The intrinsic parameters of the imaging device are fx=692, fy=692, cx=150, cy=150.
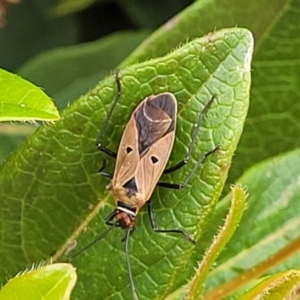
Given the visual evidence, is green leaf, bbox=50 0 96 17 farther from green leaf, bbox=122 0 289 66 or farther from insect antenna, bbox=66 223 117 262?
insect antenna, bbox=66 223 117 262

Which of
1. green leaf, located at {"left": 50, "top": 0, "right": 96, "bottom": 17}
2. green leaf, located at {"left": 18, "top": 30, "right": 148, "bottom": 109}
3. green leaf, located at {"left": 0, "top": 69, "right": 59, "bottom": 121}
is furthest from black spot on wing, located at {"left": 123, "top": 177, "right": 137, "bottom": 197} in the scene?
green leaf, located at {"left": 50, "top": 0, "right": 96, "bottom": 17}

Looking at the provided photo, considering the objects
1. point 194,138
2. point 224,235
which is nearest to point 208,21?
point 194,138

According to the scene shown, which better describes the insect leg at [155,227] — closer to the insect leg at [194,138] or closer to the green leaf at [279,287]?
the insect leg at [194,138]

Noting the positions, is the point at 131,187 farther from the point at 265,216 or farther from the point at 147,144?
the point at 265,216

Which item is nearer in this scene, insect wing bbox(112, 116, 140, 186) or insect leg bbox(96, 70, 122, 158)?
insect leg bbox(96, 70, 122, 158)

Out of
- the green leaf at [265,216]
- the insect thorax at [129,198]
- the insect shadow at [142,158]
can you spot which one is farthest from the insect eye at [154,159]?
the green leaf at [265,216]

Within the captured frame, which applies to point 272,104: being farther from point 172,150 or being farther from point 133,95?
point 133,95
